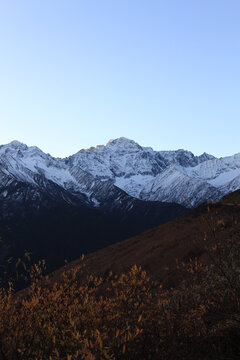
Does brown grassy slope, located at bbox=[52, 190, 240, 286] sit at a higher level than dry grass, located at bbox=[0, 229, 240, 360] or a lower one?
lower

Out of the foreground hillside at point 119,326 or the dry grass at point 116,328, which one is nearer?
the foreground hillside at point 119,326

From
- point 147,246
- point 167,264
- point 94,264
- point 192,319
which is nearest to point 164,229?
point 147,246

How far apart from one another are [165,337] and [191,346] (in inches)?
23.9

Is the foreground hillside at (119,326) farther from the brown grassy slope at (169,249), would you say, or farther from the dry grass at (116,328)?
the brown grassy slope at (169,249)

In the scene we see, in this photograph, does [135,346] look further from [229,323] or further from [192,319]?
[229,323]

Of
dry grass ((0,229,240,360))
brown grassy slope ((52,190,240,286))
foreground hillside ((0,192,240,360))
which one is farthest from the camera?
brown grassy slope ((52,190,240,286))

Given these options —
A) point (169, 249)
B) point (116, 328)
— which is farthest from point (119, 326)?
point (169, 249)

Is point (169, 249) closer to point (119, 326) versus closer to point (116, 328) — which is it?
point (119, 326)

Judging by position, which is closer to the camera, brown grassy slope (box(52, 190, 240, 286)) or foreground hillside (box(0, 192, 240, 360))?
foreground hillside (box(0, 192, 240, 360))

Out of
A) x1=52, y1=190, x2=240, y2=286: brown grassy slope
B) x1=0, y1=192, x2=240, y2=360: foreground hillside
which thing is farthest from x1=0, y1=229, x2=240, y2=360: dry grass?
x1=52, y1=190, x2=240, y2=286: brown grassy slope

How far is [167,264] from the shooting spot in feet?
117

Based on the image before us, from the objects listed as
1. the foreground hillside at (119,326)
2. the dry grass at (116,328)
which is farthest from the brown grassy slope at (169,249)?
the dry grass at (116,328)

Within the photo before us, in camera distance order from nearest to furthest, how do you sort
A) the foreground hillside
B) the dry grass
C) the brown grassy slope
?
the foreground hillside, the dry grass, the brown grassy slope

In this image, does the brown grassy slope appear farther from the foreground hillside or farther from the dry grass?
the dry grass
